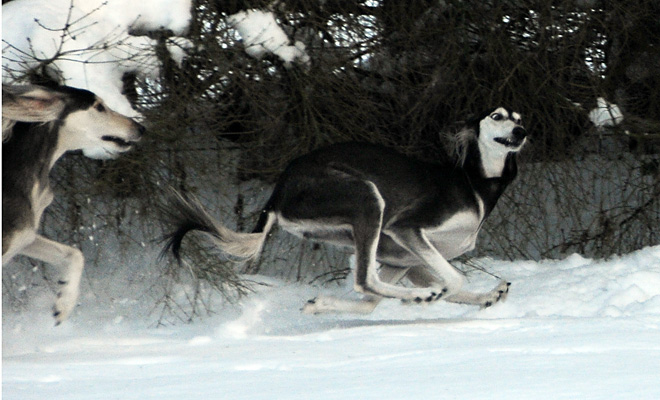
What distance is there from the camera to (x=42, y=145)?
478 cm

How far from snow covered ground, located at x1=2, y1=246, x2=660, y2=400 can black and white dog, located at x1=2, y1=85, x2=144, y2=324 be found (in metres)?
0.43

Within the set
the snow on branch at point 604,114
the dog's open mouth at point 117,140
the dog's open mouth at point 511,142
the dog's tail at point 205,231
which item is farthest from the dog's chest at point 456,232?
the snow on branch at point 604,114

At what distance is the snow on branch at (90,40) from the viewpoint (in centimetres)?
589

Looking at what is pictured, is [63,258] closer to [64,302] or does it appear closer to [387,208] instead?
[64,302]

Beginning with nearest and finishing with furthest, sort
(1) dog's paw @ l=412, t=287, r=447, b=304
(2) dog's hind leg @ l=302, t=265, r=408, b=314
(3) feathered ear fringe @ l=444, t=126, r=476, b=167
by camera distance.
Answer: (1) dog's paw @ l=412, t=287, r=447, b=304, (2) dog's hind leg @ l=302, t=265, r=408, b=314, (3) feathered ear fringe @ l=444, t=126, r=476, b=167

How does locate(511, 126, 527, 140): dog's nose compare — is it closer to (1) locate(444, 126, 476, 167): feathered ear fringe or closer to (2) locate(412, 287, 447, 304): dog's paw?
(1) locate(444, 126, 476, 167): feathered ear fringe

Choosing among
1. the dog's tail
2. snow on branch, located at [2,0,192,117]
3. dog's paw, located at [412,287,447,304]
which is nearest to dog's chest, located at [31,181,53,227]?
the dog's tail

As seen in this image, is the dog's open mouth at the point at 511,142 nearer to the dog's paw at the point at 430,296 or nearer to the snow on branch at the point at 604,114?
the dog's paw at the point at 430,296

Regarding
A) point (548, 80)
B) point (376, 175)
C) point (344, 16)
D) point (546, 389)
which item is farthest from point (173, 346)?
point (548, 80)

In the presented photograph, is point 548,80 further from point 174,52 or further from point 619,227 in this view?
point 174,52

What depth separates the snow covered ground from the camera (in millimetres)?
3371

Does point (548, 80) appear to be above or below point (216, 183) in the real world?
above

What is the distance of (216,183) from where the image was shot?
7.03 metres

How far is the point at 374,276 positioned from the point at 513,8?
10.00ft
